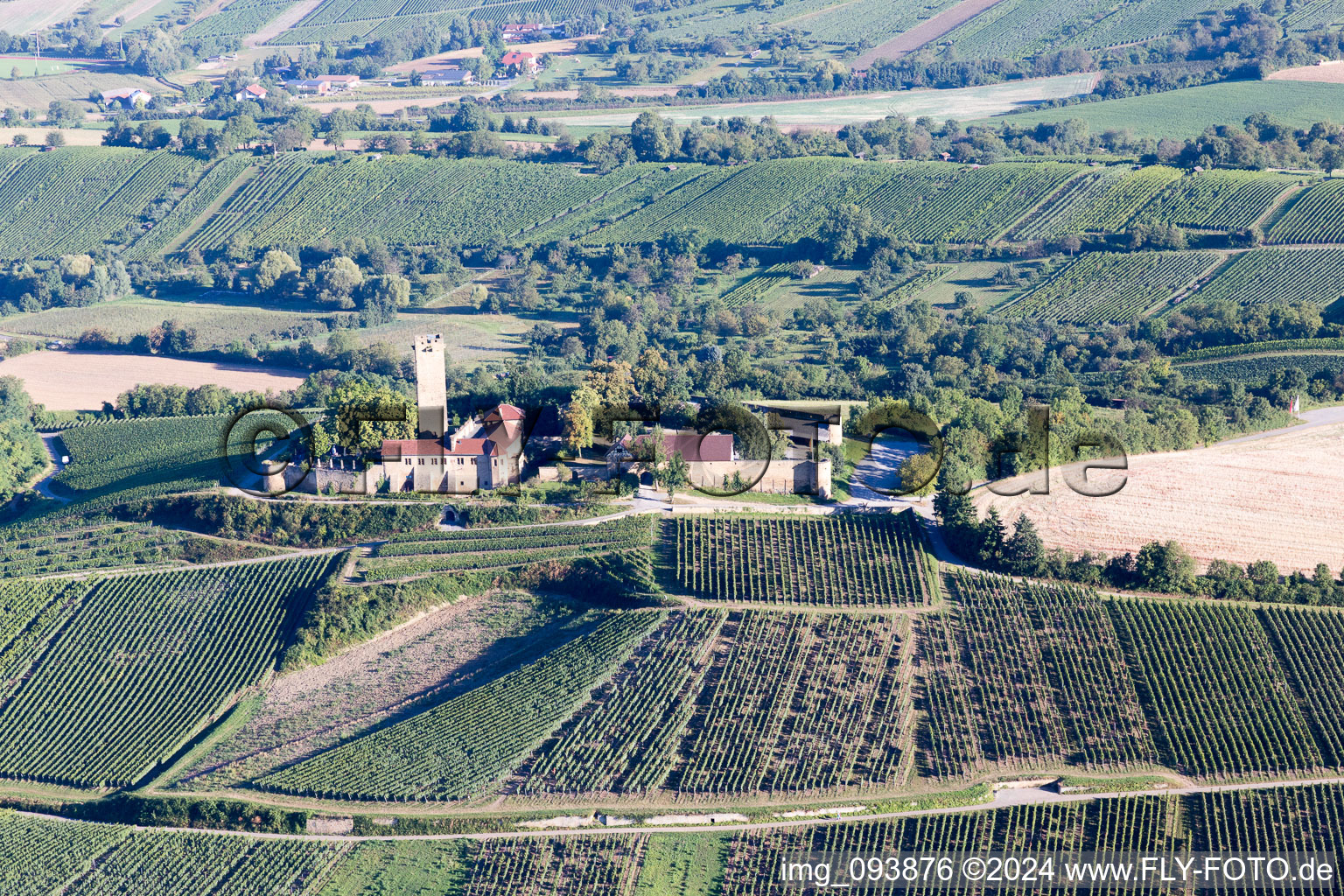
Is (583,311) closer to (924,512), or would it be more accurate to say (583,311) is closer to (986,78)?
(924,512)

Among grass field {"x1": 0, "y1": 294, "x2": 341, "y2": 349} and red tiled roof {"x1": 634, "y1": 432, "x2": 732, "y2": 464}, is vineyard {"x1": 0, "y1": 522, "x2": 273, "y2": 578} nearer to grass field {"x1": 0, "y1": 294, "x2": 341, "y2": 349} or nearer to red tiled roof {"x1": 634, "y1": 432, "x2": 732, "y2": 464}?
red tiled roof {"x1": 634, "y1": 432, "x2": 732, "y2": 464}

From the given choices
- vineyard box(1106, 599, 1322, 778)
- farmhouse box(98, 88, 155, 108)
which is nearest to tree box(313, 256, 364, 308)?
farmhouse box(98, 88, 155, 108)

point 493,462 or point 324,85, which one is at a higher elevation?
point 324,85

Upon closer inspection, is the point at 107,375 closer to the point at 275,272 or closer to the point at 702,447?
the point at 275,272

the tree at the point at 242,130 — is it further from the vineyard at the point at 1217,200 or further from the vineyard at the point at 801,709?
the vineyard at the point at 801,709

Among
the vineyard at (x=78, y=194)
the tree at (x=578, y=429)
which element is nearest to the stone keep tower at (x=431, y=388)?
the tree at (x=578, y=429)

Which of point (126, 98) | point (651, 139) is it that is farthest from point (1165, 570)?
point (126, 98)
